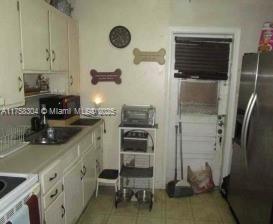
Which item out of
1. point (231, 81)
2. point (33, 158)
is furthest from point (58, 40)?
point (231, 81)

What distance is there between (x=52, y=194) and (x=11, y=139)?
2.22ft

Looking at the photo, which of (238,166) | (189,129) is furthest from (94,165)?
(238,166)

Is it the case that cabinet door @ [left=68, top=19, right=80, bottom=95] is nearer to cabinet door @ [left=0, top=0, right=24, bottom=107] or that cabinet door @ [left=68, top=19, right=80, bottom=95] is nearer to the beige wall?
the beige wall

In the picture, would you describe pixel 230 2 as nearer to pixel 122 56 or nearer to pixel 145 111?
pixel 122 56

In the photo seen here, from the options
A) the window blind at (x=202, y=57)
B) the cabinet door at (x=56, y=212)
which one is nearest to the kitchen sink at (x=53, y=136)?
the cabinet door at (x=56, y=212)

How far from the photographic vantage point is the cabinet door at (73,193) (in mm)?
2184

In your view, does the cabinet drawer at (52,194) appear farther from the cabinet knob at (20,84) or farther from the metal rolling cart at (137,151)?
the metal rolling cart at (137,151)

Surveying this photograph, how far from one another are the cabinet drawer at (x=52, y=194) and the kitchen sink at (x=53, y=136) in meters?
0.39

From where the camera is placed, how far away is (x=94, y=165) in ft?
9.75

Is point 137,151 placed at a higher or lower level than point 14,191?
lower

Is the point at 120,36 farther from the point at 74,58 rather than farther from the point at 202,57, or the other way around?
the point at 202,57

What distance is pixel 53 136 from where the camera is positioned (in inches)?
96.9

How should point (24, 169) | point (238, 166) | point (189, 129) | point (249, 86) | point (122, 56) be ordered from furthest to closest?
point (189, 129)
point (122, 56)
point (238, 166)
point (249, 86)
point (24, 169)

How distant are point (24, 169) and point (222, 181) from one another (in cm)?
255
